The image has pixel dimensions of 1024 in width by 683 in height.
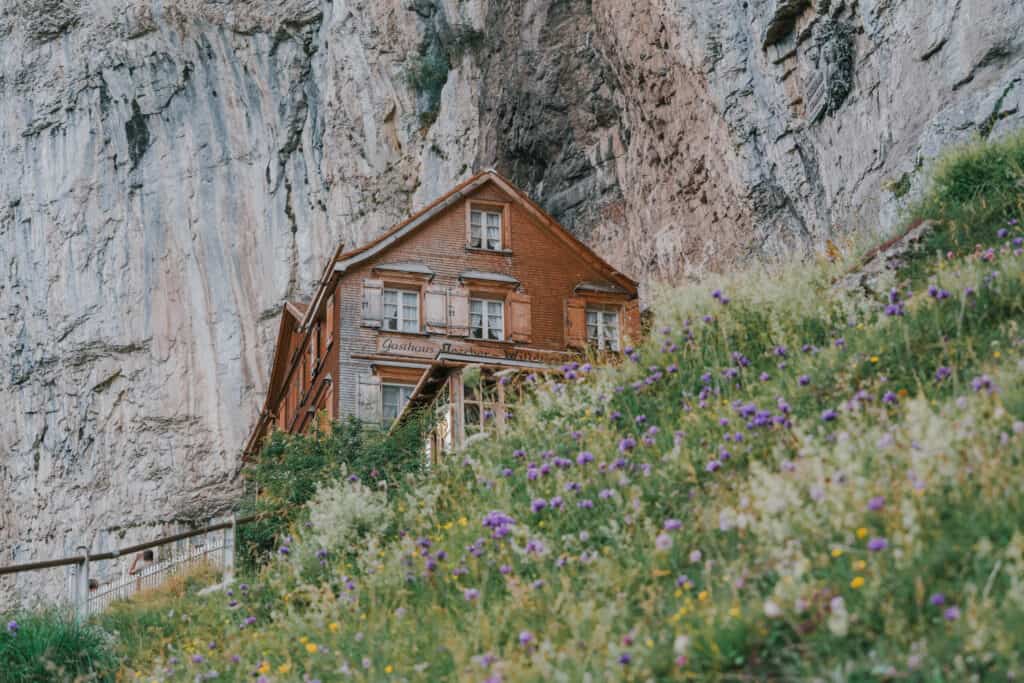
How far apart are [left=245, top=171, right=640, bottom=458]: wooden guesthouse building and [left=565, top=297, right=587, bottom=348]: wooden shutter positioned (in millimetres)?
26

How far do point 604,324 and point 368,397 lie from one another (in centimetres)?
586

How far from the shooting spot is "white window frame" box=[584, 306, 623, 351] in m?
29.2

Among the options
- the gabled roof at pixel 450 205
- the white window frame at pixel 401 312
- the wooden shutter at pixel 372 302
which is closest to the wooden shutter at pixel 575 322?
the gabled roof at pixel 450 205

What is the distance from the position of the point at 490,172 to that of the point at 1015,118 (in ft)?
42.1

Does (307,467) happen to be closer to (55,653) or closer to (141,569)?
(141,569)

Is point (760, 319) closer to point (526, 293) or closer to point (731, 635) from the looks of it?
point (731, 635)

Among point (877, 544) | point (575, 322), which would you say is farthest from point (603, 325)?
point (877, 544)

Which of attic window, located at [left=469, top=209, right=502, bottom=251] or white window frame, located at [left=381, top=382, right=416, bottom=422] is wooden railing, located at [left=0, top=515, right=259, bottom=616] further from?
attic window, located at [left=469, top=209, right=502, bottom=251]

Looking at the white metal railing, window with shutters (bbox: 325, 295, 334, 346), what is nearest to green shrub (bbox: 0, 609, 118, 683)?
the white metal railing

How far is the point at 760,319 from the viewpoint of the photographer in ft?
42.6

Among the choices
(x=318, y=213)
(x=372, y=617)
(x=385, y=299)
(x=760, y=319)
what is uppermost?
(x=318, y=213)

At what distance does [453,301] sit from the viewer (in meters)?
28.5

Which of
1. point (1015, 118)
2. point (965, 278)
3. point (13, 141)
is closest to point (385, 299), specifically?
point (1015, 118)

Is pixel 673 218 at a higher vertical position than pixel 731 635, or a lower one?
higher
